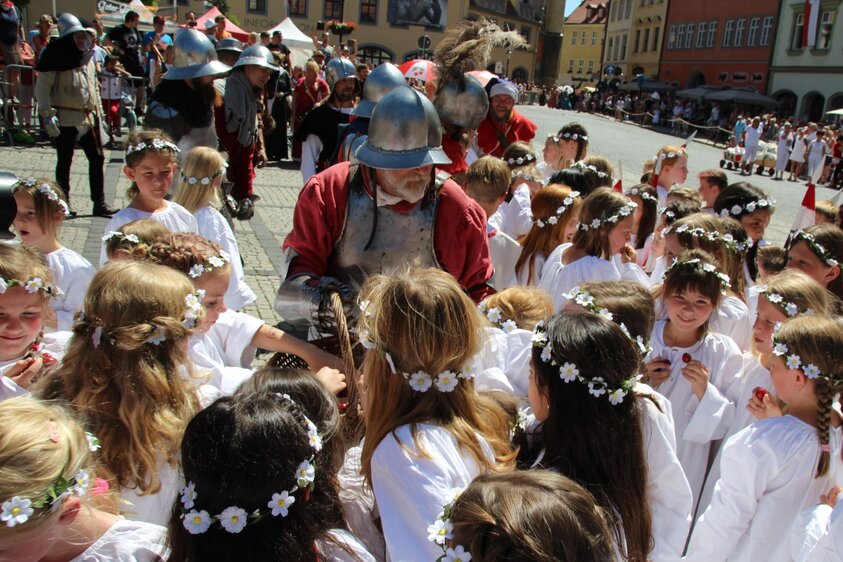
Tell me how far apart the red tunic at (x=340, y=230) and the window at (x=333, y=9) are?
5135 cm

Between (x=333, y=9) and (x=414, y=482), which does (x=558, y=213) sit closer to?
(x=414, y=482)

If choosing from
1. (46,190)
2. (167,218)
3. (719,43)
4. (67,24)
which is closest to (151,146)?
(167,218)

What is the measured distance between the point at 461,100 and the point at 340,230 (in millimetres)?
2867

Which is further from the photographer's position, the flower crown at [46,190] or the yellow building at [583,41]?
the yellow building at [583,41]

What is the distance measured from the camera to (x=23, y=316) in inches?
98.3

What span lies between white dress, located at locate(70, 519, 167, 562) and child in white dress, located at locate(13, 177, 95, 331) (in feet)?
6.22

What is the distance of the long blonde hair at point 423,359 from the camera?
1887mm

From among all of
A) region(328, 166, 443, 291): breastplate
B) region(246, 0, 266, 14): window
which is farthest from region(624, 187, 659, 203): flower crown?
region(246, 0, 266, 14): window

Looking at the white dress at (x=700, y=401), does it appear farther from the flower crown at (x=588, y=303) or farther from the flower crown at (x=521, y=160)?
the flower crown at (x=521, y=160)

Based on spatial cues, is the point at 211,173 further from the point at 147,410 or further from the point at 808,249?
the point at 808,249

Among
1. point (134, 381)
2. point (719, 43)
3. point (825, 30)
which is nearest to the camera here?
point (134, 381)

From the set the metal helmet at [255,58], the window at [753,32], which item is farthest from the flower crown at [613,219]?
the window at [753,32]

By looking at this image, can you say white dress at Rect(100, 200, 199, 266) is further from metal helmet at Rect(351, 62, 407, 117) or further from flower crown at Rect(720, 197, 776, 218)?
flower crown at Rect(720, 197, 776, 218)

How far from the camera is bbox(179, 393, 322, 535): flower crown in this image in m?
1.45
